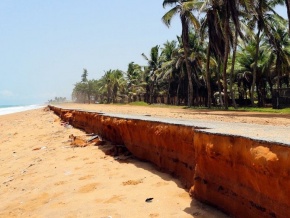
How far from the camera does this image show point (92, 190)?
211 inches

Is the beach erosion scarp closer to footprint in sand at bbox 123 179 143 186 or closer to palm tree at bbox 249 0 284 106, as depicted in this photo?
footprint in sand at bbox 123 179 143 186

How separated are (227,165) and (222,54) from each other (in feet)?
83.1

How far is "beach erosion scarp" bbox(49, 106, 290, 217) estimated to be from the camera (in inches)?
112

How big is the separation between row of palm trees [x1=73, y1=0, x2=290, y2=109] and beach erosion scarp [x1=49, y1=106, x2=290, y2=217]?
18930mm

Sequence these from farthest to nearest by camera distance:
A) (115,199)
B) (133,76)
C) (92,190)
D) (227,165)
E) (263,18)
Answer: (133,76), (263,18), (92,190), (115,199), (227,165)

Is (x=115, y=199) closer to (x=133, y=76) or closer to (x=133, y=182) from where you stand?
(x=133, y=182)

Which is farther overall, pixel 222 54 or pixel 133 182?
pixel 222 54

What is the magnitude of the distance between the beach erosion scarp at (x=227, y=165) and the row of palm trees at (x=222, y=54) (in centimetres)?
1893

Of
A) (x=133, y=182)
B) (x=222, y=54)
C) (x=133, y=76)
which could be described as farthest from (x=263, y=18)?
(x=133, y=76)

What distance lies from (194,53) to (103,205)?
3429cm

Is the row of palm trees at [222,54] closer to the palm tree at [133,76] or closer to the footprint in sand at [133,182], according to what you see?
the palm tree at [133,76]

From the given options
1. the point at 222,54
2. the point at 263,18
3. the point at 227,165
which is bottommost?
the point at 227,165

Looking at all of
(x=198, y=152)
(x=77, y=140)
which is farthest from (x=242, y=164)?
(x=77, y=140)

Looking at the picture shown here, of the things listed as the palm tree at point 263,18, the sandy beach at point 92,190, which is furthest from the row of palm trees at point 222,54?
the sandy beach at point 92,190
